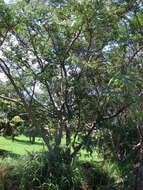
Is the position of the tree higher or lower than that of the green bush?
higher

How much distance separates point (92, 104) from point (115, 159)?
83.8 inches

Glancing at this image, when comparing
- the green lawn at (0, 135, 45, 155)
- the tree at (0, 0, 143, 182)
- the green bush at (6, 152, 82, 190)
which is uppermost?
the tree at (0, 0, 143, 182)

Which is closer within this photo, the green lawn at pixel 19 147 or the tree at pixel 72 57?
the tree at pixel 72 57

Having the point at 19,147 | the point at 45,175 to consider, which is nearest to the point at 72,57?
the point at 45,175

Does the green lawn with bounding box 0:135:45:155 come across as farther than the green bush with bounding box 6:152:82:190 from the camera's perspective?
Yes

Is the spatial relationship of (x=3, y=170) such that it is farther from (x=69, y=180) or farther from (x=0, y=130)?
(x=0, y=130)

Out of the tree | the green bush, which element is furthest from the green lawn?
the green bush

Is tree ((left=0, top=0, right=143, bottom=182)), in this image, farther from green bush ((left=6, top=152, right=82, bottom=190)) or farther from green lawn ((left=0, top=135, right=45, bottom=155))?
green lawn ((left=0, top=135, right=45, bottom=155))

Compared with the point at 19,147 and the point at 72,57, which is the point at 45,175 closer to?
the point at 72,57

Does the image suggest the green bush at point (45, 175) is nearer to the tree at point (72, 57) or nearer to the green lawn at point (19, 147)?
the tree at point (72, 57)

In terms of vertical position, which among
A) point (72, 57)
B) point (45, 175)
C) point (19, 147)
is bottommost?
point (45, 175)

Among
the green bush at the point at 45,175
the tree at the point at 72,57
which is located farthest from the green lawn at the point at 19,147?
the green bush at the point at 45,175

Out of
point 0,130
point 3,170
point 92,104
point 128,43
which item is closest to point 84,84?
point 92,104

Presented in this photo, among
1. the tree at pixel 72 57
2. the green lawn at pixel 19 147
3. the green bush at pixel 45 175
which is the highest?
the tree at pixel 72 57
